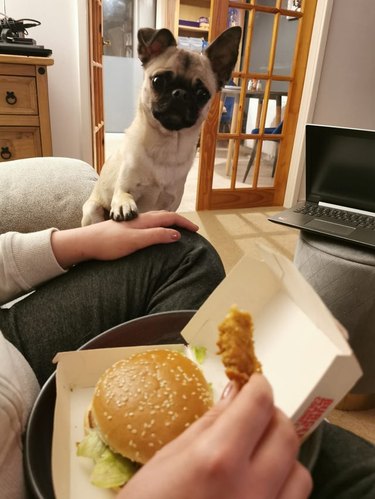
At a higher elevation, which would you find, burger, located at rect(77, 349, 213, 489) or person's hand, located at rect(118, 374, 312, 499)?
person's hand, located at rect(118, 374, 312, 499)

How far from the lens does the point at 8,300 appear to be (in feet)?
2.23

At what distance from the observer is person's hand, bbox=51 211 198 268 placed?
2.16ft

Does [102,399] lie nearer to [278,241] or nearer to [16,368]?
[16,368]

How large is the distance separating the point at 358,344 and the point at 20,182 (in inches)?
47.2

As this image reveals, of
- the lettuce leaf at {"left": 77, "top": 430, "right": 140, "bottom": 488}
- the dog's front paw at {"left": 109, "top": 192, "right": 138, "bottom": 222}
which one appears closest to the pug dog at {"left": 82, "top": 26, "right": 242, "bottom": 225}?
the dog's front paw at {"left": 109, "top": 192, "right": 138, "bottom": 222}

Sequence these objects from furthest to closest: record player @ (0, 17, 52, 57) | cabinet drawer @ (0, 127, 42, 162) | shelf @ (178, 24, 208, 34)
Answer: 1. shelf @ (178, 24, 208, 34)
2. cabinet drawer @ (0, 127, 42, 162)
3. record player @ (0, 17, 52, 57)

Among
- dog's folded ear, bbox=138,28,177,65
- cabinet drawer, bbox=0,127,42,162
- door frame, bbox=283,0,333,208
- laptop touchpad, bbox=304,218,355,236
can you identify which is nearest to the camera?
laptop touchpad, bbox=304,218,355,236

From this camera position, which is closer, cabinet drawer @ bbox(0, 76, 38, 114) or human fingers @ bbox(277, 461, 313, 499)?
human fingers @ bbox(277, 461, 313, 499)

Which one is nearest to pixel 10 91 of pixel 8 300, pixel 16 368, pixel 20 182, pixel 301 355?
pixel 20 182

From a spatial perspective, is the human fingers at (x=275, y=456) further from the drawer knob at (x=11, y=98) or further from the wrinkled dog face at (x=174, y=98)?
the drawer knob at (x=11, y=98)

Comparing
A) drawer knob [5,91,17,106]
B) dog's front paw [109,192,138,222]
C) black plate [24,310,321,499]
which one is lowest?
dog's front paw [109,192,138,222]

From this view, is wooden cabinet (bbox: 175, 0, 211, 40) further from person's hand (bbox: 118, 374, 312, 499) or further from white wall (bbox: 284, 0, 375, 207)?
person's hand (bbox: 118, 374, 312, 499)

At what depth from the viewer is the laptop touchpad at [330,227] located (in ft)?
3.87

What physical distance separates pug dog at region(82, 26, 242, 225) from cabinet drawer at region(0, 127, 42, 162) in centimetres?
69
